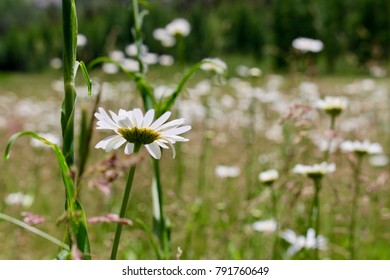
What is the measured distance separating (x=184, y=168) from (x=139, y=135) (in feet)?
5.43

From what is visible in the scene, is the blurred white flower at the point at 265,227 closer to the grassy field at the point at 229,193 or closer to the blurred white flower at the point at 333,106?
the grassy field at the point at 229,193

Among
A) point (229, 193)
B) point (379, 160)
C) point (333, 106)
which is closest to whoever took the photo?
point (333, 106)

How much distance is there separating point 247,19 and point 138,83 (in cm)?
2592

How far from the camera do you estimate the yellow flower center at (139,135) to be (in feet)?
2.08

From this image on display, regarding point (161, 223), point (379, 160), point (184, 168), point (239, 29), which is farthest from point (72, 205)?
point (239, 29)

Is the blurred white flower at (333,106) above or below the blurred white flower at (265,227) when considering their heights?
above

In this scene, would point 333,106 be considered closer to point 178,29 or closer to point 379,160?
point 178,29

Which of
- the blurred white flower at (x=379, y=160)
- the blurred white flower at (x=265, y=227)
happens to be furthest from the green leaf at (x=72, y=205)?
the blurred white flower at (x=379, y=160)

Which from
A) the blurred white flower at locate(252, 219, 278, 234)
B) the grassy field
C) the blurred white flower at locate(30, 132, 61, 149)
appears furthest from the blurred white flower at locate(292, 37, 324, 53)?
the blurred white flower at locate(30, 132, 61, 149)

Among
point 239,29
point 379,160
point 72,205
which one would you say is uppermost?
point 239,29

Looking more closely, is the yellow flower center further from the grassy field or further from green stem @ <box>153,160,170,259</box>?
green stem @ <box>153,160,170,259</box>

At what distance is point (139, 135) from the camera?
635 millimetres
